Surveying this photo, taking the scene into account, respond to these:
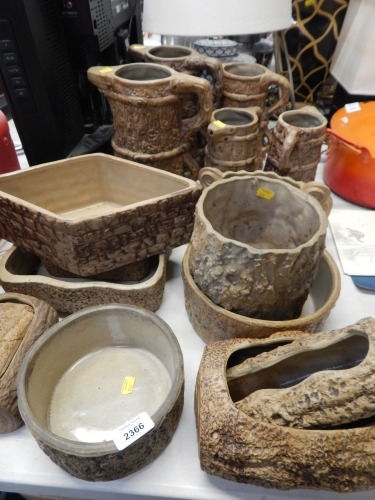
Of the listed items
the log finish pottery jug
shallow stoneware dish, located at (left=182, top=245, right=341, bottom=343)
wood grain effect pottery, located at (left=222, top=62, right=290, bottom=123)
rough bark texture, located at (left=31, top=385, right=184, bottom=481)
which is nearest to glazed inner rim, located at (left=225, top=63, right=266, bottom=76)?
wood grain effect pottery, located at (left=222, top=62, right=290, bottom=123)

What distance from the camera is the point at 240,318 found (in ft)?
1.84

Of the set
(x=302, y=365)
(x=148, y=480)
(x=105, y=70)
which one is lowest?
(x=148, y=480)

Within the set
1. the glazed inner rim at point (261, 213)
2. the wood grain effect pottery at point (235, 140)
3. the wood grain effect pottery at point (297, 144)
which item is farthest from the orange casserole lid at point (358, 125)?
the glazed inner rim at point (261, 213)

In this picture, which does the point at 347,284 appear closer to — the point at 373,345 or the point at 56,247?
the point at 373,345

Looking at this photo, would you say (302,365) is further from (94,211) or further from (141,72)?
(141,72)

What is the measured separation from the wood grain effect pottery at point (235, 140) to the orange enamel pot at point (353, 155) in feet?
0.69

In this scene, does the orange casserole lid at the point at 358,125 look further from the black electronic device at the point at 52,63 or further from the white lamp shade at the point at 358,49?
the black electronic device at the point at 52,63

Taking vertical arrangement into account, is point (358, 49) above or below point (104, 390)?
above

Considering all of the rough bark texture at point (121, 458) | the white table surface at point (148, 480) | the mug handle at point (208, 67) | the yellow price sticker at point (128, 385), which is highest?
the mug handle at point (208, 67)

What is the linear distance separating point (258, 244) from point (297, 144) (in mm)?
254

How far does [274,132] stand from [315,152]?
4.3 inches

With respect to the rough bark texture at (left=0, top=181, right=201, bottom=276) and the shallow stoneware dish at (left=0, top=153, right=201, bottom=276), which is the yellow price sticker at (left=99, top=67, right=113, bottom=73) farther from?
the rough bark texture at (left=0, top=181, right=201, bottom=276)

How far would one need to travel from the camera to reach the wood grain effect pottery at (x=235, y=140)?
0.83 metres

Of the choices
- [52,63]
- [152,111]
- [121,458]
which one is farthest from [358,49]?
[121,458]
